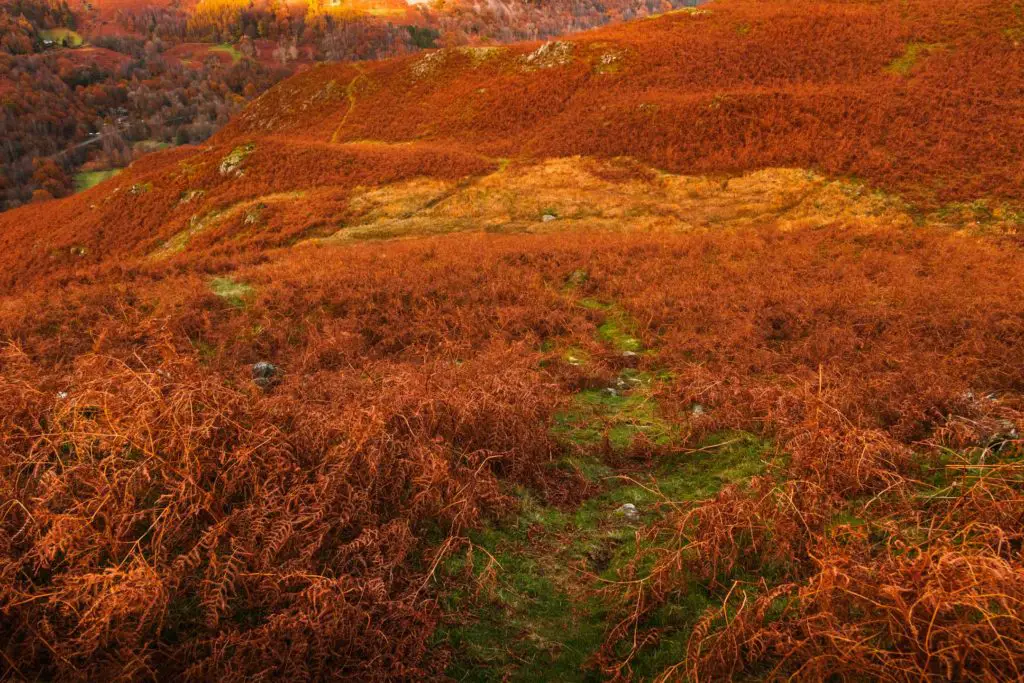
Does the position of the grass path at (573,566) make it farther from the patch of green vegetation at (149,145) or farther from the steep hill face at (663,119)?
the patch of green vegetation at (149,145)

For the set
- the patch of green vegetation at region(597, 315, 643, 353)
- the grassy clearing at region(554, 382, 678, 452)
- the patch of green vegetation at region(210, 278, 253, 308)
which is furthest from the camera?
the patch of green vegetation at region(210, 278, 253, 308)

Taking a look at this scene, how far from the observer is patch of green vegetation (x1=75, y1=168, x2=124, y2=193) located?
119956 mm

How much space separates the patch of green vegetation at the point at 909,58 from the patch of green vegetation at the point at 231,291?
3619cm

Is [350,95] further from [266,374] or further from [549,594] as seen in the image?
[549,594]

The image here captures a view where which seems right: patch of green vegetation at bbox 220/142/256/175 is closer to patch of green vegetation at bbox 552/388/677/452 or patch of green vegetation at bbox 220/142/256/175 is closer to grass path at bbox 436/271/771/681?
patch of green vegetation at bbox 552/388/677/452

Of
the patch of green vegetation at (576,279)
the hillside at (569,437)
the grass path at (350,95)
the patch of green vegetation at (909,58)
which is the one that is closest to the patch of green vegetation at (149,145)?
the grass path at (350,95)

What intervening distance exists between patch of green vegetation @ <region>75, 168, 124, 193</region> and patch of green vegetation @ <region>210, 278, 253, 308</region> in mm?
134214

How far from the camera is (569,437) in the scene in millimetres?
7027

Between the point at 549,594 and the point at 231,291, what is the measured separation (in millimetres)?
14545

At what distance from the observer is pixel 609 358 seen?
1079cm

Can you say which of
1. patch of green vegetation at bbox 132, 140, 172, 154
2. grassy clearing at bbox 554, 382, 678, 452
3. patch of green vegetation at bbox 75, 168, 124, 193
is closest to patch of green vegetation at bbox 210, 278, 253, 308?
grassy clearing at bbox 554, 382, 678, 452

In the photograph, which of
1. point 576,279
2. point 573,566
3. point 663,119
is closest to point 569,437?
point 573,566

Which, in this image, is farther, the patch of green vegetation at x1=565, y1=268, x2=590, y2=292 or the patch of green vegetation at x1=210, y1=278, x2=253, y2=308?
the patch of green vegetation at x1=565, y1=268, x2=590, y2=292

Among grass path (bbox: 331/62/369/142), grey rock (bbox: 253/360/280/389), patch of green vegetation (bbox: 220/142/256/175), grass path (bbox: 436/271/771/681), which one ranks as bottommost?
grey rock (bbox: 253/360/280/389)
